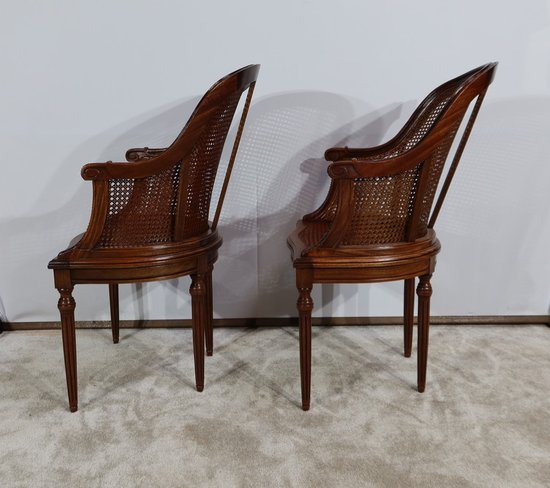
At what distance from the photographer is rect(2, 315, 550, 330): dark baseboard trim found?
8.80 ft

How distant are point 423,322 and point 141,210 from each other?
98 centimetres

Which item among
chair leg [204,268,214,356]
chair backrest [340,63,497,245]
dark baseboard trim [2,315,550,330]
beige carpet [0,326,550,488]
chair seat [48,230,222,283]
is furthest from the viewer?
dark baseboard trim [2,315,550,330]

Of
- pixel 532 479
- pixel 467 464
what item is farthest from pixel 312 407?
pixel 532 479

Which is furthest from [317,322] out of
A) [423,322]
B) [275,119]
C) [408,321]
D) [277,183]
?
[275,119]

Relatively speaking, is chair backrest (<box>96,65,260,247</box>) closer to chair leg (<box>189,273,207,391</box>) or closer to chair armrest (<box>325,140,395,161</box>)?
chair leg (<box>189,273,207,391</box>)

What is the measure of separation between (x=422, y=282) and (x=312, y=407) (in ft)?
1.78

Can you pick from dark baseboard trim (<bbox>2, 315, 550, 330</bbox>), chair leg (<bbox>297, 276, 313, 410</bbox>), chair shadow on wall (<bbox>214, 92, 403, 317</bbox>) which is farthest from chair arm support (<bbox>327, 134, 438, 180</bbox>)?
dark baseboard trim (<bbox>2, 315, 550, 330</bbox>)

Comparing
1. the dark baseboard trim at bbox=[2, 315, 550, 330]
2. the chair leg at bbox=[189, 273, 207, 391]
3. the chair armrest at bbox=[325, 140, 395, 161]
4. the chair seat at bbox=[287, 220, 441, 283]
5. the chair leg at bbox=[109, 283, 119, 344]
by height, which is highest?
the chair armrest at bbox=[325, 140, 395, 161]

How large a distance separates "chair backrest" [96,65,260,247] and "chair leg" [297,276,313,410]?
17.4 inches

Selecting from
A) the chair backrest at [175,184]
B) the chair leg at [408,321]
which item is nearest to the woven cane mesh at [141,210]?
the chair backrest at [175,184]

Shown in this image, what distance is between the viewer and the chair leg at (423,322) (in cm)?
192

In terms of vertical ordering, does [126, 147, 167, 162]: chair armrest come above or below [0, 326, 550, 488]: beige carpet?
above

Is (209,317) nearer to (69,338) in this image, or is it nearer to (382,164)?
(69,338)

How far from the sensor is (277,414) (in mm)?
1892
